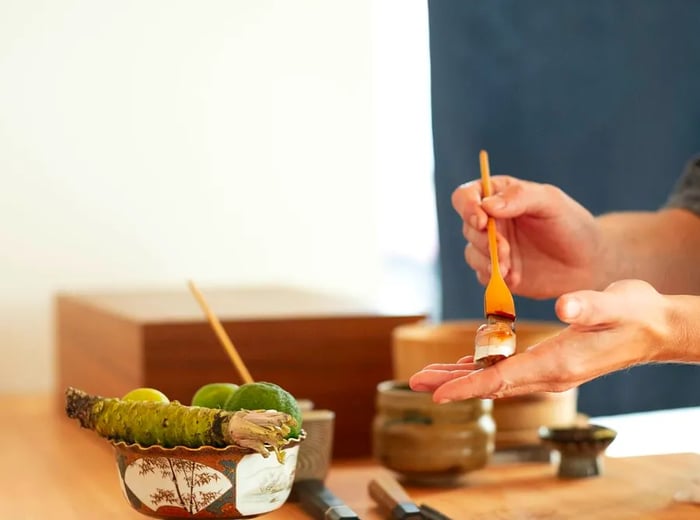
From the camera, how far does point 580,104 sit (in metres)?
2.63

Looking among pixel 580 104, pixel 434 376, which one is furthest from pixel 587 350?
pixel 580 104

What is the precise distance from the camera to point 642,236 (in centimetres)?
170

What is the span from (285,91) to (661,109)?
0.84 metres

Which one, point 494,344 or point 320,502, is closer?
point 494,344

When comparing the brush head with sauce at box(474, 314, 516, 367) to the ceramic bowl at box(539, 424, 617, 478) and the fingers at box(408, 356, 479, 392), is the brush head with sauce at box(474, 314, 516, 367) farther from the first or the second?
the ceramic bowl at box(539, 424, 617, 478)

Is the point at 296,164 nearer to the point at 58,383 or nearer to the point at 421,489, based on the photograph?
the point at 58,383

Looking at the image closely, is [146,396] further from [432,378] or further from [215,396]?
[432,378]

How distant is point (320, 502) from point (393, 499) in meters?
0.08

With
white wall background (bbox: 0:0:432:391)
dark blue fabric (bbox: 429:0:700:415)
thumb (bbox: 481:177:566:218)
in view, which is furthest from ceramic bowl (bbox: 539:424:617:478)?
white wall background (bbox: 0:0:432:391)

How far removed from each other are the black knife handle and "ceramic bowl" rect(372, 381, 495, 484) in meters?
0.11

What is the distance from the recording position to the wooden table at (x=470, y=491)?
52.8 inches

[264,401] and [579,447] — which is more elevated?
[264,401]

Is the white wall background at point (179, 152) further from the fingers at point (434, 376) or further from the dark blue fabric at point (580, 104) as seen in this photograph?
the fingers at point (434, 376)

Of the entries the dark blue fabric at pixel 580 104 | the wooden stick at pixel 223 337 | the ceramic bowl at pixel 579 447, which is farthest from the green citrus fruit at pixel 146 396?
the dark blue fabric at pixel 580 104
